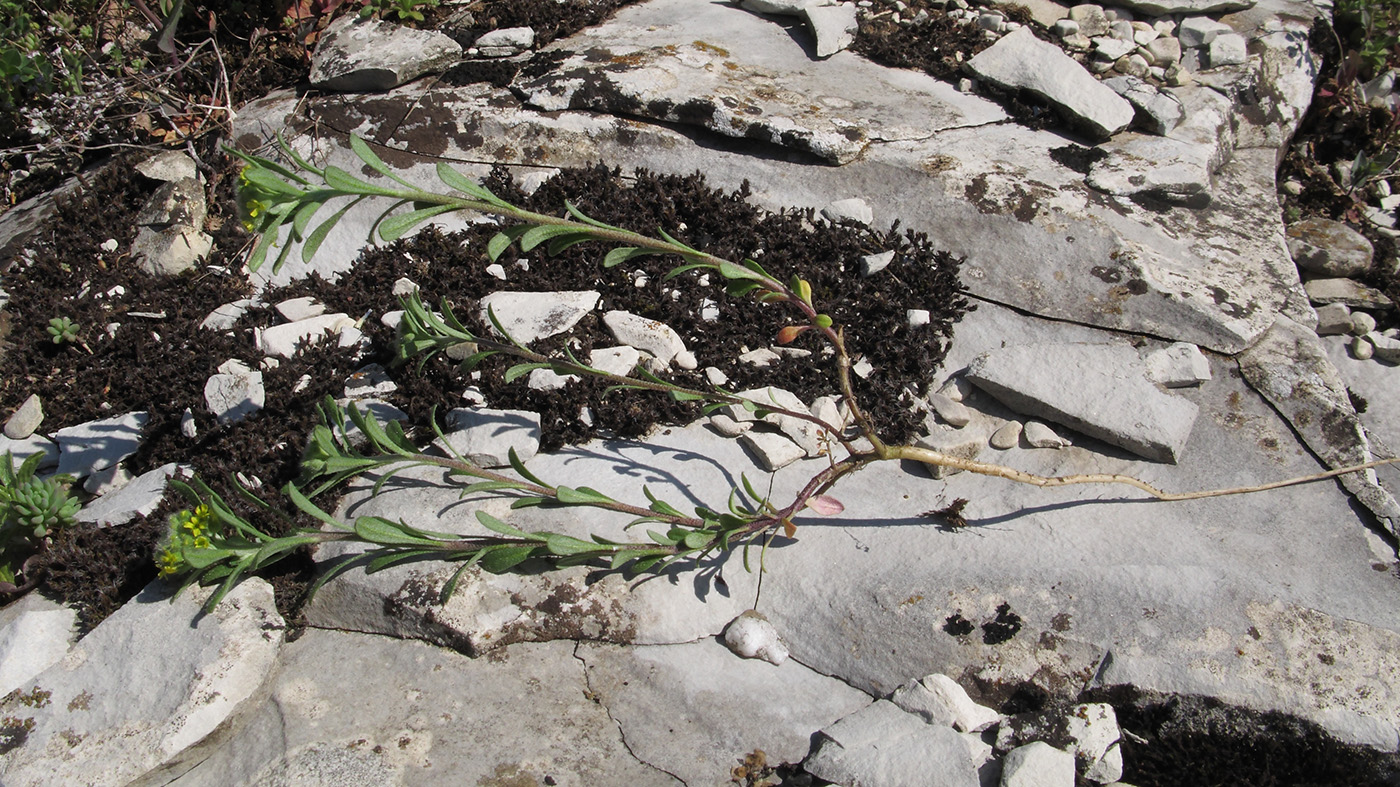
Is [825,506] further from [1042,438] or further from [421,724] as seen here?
[421,724]

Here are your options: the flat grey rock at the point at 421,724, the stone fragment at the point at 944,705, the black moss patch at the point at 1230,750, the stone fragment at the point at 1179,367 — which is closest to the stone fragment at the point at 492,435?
the flat grey rock at the point at 421,724

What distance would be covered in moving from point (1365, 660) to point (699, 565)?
7.94 ft

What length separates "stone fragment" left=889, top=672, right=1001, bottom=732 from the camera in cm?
306

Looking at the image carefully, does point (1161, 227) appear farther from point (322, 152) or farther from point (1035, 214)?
point (322, 152)

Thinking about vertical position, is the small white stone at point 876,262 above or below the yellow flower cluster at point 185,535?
above

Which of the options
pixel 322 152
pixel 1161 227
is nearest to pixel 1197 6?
pixel 1161 227

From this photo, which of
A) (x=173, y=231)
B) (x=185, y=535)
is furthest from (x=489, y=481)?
(x=173, y=231)

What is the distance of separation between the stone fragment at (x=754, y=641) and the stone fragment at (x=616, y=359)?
141 cm

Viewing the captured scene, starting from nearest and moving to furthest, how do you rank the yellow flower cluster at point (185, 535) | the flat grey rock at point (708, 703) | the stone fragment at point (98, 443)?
1. the flat grey rock at point (708, 703)
2. the yellow flower cluster at point (185, 535)
3. the stone fragment at point (98, 443)

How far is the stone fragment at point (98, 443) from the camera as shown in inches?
170

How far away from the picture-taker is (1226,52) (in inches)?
239

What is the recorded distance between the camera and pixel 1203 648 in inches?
123

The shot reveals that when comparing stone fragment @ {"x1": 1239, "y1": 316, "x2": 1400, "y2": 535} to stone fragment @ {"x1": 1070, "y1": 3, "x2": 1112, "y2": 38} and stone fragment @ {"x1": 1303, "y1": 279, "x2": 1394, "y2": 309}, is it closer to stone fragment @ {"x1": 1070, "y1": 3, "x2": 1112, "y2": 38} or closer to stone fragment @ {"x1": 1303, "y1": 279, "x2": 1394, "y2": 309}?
stone fragment @ {"x1": 1303, "y1": 279, "x2": 1394, "y2": 309}

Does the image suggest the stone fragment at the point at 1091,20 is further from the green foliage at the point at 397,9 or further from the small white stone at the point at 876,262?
the green foliage at the point at 397,9
